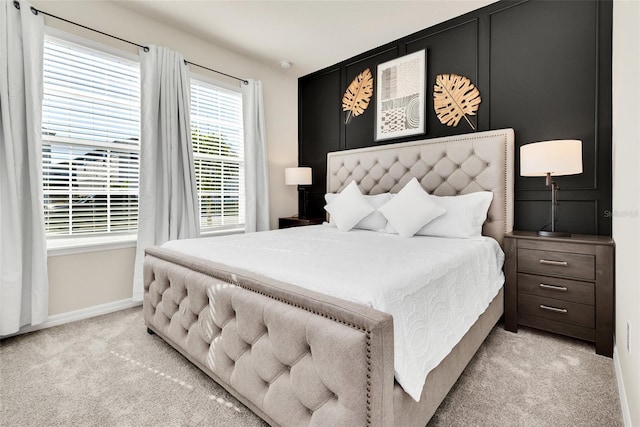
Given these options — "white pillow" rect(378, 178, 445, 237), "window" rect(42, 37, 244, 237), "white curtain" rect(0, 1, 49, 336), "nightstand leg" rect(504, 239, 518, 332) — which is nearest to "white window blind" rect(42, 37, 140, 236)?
"window" rect(42, 37, 244, 237)

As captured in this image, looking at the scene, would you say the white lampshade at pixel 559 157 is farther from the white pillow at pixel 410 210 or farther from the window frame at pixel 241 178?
the window frame at pixel 241 178

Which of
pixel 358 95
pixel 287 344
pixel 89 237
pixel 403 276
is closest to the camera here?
pixel 287 344

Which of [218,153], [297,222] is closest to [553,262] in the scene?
[297,222]

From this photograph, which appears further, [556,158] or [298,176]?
[298,176]

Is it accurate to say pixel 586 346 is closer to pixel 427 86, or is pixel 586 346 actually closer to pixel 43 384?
A: pixel 427 86

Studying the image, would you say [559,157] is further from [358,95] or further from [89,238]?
[89,238]

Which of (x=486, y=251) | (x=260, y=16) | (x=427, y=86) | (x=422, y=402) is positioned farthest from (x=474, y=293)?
(x=260, y=16)

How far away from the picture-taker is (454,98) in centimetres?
313

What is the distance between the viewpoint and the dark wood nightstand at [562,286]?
2.03 metres

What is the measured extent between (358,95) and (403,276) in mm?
3213

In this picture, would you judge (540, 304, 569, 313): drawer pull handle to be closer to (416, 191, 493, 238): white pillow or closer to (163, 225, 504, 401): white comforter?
(163, 225, 504, 401): white comforter

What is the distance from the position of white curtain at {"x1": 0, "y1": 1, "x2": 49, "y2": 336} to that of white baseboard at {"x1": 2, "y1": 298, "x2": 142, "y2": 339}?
4.5 inches

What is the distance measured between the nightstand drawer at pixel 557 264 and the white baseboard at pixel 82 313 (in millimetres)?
3557

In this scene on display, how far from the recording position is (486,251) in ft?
7.22
